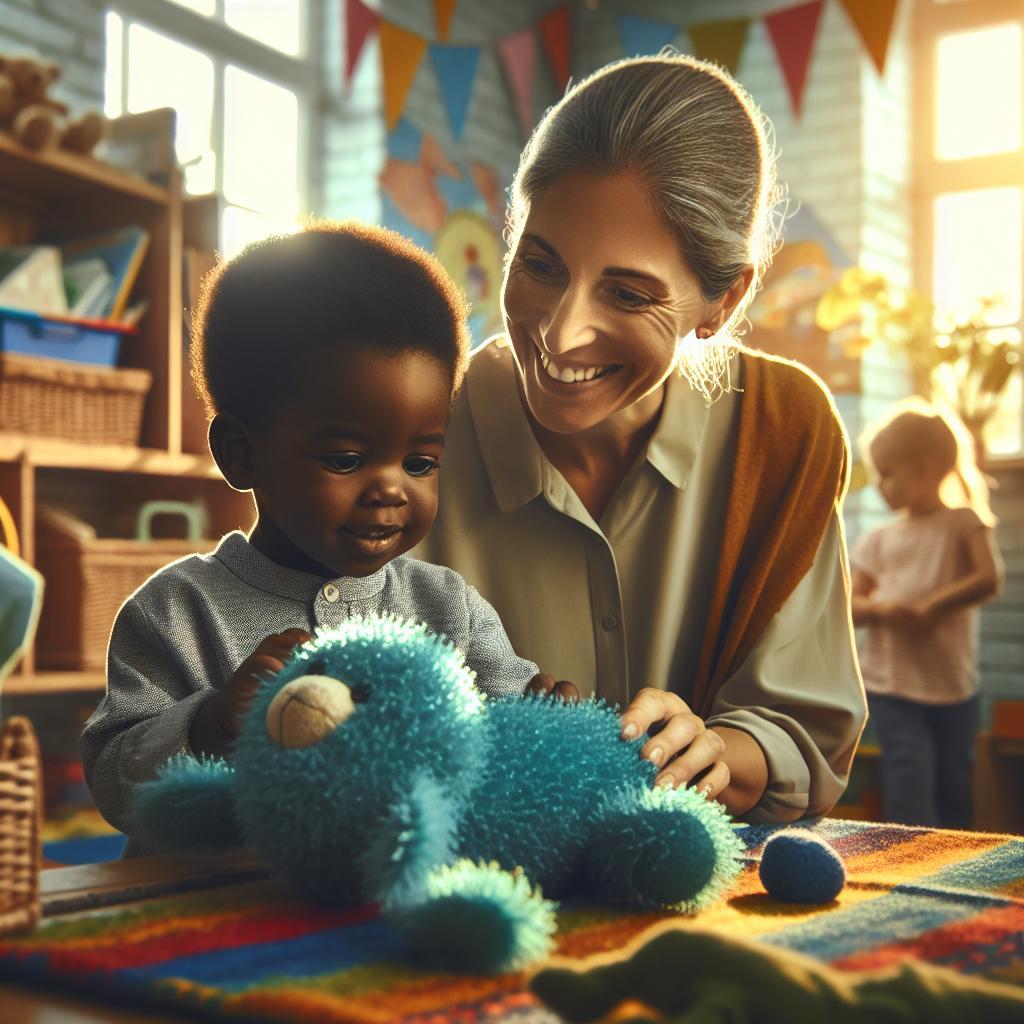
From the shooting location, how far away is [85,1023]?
0.42m

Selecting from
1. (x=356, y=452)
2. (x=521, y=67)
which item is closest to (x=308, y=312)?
(x=356, y=452)

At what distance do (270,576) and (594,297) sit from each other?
383 mm

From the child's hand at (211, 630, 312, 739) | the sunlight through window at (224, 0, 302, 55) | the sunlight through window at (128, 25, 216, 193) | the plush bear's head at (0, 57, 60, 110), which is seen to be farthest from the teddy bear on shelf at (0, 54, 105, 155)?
the child's hand at (211, 630, 312, 739)

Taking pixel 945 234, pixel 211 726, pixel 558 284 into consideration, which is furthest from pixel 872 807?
pixel 211 726

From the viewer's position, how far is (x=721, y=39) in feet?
14.7

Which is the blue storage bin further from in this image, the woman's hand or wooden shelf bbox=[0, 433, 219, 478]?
the woman's hand

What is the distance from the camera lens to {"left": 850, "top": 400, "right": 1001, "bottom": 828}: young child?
331 cm

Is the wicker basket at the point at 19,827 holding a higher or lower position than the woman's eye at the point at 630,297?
lower

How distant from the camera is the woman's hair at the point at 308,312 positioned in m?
0.76

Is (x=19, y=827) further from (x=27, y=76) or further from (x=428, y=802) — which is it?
(x=27, y=76)

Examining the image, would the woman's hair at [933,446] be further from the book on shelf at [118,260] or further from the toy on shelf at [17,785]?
the toy on shelf at [17,785]

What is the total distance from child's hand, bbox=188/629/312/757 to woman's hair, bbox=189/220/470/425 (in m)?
0.17

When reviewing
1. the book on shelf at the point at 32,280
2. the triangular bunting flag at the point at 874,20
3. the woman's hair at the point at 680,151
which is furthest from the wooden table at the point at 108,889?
the triangular bunting flag at the point at 874,20

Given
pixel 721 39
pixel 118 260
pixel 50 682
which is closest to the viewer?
pixel 50 682
